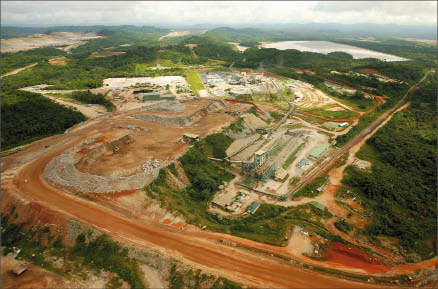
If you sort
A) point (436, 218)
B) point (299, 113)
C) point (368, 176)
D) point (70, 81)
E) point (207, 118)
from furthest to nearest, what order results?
point (70, 81) < point (299, 113) < point (207, 118) < point (368, 176) < point (436, 218)

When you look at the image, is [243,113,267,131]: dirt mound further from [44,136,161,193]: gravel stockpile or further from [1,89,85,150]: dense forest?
[1,89,85,150]: dense forest

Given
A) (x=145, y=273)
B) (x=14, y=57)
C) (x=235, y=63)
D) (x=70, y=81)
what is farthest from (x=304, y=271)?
(x=14, y=57)

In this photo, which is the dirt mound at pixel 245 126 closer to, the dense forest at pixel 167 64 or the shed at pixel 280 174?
the shed at pixel 280 174

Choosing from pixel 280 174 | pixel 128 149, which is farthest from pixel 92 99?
pixel 280 174

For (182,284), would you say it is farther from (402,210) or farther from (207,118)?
(207,118)

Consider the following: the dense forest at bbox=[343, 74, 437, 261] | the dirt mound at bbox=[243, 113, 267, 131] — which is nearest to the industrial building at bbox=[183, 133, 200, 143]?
the dirt mound at bbox=[243, 113, 267, 131]

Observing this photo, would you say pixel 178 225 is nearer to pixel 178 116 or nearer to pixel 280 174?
pixel 280 174
